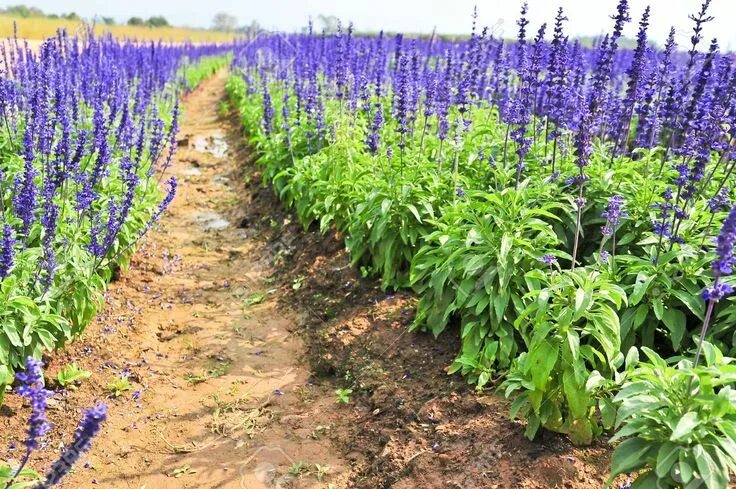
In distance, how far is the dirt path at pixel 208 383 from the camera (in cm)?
423

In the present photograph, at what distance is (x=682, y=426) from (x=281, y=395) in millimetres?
3340

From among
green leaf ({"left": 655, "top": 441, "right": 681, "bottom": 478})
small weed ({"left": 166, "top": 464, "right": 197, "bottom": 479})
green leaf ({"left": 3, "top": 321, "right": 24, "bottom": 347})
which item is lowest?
small weed ({"left": 166, "top": 464, "right": 197, "bottom": 479})

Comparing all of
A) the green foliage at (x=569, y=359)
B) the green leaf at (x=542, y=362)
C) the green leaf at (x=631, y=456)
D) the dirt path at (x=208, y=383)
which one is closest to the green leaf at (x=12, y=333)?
the dirt path at (x=208, y=383)

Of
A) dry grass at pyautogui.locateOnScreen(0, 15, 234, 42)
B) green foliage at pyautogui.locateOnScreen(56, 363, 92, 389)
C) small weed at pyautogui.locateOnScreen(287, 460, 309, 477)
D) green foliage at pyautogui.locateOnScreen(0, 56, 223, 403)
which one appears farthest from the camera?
dry grass at pyautogui.locateOnScreen(0, 15, 234, 42)

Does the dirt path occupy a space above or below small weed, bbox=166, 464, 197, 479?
above

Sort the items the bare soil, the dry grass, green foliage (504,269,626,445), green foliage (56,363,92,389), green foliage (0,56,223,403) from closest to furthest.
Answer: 1. green foliage (504,269,626,445)
2. the bare soil
3. green foliage (0,56,223,403)
4. green foliage (56,363,92,389)
5. the dry grass

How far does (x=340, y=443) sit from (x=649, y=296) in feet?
8.17

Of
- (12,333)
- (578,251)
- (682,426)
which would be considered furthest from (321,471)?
(578,251)

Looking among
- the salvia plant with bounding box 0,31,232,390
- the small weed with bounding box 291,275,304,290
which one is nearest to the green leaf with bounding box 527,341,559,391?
the salvia plant with bounding box 0,31,232,390

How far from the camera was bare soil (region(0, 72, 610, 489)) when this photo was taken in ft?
12.9

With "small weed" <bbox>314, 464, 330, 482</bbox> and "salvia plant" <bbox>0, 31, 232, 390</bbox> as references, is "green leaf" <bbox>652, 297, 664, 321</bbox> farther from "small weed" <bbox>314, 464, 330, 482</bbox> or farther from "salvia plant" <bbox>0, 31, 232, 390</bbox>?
"salvia plant" <bbox>0, 31, 232, 390</bbox>

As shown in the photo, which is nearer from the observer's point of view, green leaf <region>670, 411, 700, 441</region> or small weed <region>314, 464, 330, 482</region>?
green leaf <region>670, 411, 700, 441</region>

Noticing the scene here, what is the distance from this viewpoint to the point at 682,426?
103 inches

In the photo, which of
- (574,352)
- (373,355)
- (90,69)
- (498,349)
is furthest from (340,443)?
(90,69)
